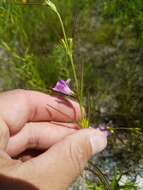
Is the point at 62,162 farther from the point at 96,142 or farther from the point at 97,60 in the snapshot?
the point at 97,60

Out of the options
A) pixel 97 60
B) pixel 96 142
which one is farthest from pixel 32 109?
pixel 97 60

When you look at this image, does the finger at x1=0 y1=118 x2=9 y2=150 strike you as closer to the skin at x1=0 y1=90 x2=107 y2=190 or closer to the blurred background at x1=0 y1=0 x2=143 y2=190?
the skin at x1=0 y1=90 x2=107 y2=190

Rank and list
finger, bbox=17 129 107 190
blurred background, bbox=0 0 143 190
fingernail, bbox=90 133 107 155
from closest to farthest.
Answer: finger, bbox=17 129 107 190, fingernail, bbox=90 133 107 155, blurred background, bbox=0 0 143 190

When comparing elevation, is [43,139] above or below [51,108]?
below

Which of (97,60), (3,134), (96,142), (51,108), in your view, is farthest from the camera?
(97,60)

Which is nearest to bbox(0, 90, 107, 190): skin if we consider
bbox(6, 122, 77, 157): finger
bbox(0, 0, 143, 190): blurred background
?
bbox(6, 122, 77, 157): finger

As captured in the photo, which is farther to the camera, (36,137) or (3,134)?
(36,137)

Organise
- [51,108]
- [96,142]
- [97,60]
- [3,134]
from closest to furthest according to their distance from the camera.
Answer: [96,142], [3,134], [51,108], [97,60]
